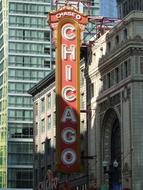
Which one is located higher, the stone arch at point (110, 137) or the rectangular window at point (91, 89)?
the rectangular window at point (91, 89)

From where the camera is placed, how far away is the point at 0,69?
6176 inches

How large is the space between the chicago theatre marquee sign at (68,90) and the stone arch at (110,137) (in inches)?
133

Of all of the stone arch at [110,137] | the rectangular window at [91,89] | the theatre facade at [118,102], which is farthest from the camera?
the rectangular window at [91,89]

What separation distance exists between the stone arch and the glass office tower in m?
70.7

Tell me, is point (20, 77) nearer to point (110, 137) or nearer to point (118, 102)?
point (110, 137)

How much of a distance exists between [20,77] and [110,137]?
73924mm

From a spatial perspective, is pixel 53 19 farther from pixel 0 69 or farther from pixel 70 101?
pixel 0 69

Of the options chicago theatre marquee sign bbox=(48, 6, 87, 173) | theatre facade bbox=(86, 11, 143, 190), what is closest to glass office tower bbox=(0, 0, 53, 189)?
theatre facade bbox=(86, 11, 143, 190)

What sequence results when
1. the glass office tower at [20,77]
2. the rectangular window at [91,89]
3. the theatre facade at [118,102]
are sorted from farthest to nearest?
the glass office tower at [20,77] < the rectangular window at [91,89] < the theatre facade at [118,102]

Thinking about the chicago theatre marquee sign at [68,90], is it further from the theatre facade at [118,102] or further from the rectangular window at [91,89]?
the rectangular window at [91,89]

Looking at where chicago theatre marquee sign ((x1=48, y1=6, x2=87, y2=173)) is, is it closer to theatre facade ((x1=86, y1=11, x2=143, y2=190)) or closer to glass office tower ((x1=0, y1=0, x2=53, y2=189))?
theatre facade ((x1=86, y1=11, x2=143, y2=190))

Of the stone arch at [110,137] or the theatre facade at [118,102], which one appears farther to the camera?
the stone arch at [110,137]

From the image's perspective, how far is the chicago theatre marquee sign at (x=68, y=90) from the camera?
81125 millimetres

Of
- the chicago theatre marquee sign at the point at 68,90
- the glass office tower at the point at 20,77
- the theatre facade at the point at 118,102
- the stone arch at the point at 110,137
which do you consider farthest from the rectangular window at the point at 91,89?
the glass office tower at the point at 20,77
